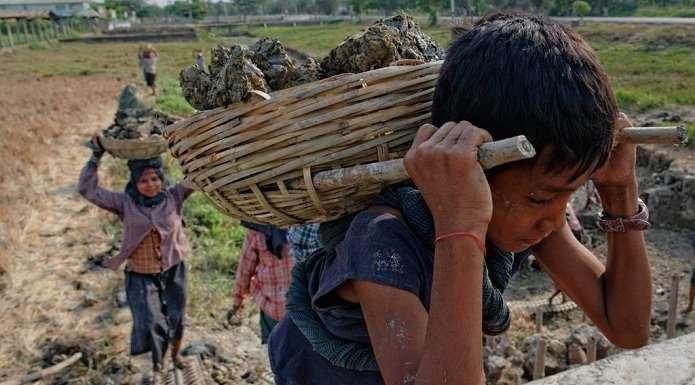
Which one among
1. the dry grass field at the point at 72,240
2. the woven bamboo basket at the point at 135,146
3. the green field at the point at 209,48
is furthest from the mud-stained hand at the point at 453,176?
the woven bamboo basket at the point at 135,146

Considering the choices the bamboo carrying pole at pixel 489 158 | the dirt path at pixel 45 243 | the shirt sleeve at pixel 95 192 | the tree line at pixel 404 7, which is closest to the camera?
the bamboo carrying pole at pixel 489 158

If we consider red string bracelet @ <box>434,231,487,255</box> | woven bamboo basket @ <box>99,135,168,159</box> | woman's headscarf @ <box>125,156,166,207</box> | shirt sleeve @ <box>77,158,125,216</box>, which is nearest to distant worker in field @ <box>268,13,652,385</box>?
red string bracelet @ <box>434,231,487,255</box>

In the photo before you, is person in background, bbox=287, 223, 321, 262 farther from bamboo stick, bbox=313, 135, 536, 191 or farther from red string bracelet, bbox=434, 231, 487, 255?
red string bracelet, bbox=434, 231, 487, 255

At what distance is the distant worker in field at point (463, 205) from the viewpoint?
1039 mm

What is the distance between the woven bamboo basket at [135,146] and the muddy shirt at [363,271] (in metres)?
2.65

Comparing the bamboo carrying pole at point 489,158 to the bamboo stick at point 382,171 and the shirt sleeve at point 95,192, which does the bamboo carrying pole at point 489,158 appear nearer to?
the bamboo stick at point 382,171

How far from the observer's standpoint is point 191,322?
532cm

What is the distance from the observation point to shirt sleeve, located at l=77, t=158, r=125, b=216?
413 centimetres

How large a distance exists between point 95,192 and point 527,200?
11.9ft

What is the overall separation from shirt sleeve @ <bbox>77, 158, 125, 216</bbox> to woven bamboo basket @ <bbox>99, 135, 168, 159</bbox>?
0.39 m

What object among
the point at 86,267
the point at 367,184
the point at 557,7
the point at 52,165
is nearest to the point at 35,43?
the point at 557,7

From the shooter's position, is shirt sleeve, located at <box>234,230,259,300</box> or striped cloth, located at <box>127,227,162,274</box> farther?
striped cloth, located at <box>127,227,162,274</box>

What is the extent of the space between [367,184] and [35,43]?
49.1 meters

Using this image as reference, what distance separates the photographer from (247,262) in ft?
12.3
